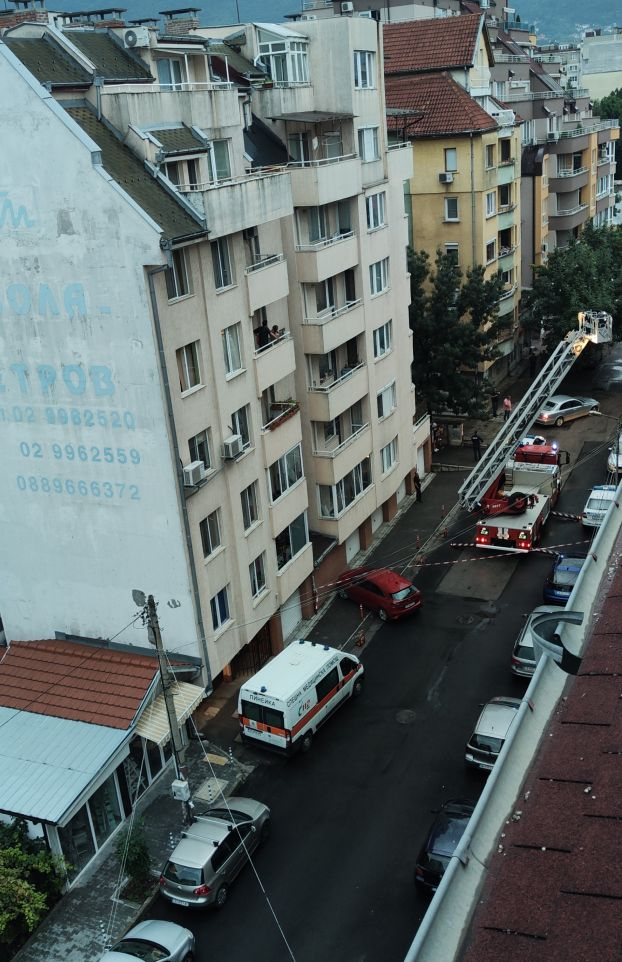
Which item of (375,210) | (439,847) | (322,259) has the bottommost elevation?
(439,847)

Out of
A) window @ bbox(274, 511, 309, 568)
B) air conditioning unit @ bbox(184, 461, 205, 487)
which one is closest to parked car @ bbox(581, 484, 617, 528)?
window @ bbox(274, 511, 309, 568)

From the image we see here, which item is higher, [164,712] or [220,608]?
[220,608]

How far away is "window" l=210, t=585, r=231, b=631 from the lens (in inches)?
1136

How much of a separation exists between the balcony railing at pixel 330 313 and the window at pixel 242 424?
6064 millimetres

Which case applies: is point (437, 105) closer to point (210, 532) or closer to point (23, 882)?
point (210, 532)

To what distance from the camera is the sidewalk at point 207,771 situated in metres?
23.1

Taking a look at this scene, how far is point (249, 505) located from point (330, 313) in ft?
29.5

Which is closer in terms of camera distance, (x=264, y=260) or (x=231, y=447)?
(x=231, y=447)

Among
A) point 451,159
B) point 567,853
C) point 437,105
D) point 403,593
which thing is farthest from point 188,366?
point 437,105

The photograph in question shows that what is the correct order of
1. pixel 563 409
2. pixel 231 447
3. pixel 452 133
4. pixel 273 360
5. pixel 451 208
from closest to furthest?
pixel 231 447, pixel 273 360, pixel 452 133, pixel 451 208, pixel 563 409

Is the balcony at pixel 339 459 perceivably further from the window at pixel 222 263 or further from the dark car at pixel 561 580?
the window at pixel 222 263

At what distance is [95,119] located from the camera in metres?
25.7

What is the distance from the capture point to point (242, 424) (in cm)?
3000

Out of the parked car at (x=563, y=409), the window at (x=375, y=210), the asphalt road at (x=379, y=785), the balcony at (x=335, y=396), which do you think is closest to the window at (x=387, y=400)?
the balcony at (x=335, y=396)
